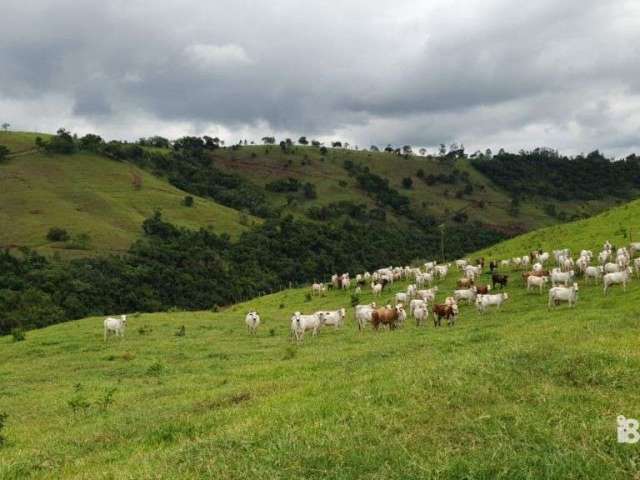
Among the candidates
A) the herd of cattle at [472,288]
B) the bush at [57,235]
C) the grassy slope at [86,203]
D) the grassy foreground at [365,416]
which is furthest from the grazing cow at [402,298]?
the bush at [57,235]

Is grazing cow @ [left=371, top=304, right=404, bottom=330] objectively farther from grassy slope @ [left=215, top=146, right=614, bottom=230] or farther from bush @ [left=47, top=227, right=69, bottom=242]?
grassy slope @ [left=215, top=146, right=614, bottom=230]

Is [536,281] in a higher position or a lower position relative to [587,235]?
lower

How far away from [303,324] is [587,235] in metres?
29.8

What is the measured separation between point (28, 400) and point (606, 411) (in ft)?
59.1

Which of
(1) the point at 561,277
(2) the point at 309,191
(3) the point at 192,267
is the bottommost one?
(3) the point at 192,267

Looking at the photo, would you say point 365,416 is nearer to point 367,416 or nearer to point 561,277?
point 367,416

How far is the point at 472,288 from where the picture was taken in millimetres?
36344

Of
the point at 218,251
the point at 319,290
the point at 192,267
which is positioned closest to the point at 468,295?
the point at 319,290

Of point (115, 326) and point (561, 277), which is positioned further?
point (115, 326)

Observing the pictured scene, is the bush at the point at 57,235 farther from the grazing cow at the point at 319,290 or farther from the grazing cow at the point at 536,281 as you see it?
the grazing cow at the point at 536,281

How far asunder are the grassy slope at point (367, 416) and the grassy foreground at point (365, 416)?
0.10 feet

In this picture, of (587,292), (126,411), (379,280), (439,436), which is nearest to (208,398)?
(126,411)

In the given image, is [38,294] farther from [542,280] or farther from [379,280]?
[542,280]

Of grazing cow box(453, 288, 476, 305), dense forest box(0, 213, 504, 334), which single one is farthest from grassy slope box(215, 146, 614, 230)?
grazing cow box(453, 288, 476, 305)
